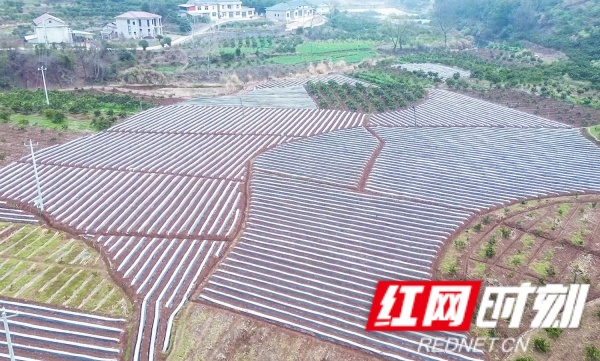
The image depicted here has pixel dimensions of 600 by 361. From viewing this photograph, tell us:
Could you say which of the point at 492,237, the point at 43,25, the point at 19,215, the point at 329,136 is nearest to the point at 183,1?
the point at 43,25

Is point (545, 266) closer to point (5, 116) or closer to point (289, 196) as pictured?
point (289, 196)

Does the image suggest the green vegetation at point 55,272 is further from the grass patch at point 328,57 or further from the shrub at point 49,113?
the grass patch at point 328,57

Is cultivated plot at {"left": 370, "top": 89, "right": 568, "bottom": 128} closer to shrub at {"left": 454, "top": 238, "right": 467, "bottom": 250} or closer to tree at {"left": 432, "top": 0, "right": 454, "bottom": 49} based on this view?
shrub at {"left": 454, "top": 238, "right": 467, "bottom": 250}

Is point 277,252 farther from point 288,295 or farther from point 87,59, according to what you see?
point 87,59

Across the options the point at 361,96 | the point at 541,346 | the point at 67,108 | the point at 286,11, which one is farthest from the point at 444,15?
the point at 541,346

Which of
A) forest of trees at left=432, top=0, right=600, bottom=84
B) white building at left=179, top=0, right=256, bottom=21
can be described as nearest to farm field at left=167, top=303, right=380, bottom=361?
forest of trees at left=432, top=0, right=600, bottom=84

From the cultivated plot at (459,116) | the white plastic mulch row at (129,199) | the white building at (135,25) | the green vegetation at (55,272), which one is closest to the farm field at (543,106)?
the cultivated plot at (459,116)
